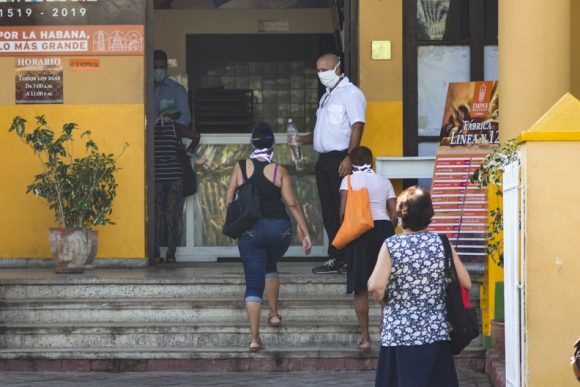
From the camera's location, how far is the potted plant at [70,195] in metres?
12.0

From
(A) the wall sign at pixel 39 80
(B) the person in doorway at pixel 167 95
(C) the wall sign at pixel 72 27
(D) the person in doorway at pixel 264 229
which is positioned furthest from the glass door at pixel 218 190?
(D) the person in doorway at pixel 264 229

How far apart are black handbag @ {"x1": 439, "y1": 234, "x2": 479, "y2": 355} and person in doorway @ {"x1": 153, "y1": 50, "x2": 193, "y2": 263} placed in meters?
6.98

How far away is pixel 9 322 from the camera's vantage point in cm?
1114

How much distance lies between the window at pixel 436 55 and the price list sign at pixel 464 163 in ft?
1.80

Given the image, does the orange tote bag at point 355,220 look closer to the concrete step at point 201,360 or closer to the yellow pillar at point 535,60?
the concrete step at point 201,360

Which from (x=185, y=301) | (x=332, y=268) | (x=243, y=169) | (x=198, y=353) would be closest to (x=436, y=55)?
(x=332, y=268)

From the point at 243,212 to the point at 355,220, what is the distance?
33.5 inches

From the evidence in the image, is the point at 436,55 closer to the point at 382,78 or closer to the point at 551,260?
the point at 382,78

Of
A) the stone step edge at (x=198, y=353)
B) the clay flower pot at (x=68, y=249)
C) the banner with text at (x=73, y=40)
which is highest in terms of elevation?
the banner with text at (x=73, y=40)

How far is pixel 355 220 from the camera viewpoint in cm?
1012

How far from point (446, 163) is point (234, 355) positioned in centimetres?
282

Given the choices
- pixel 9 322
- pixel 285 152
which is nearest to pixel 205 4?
pixel 285 152

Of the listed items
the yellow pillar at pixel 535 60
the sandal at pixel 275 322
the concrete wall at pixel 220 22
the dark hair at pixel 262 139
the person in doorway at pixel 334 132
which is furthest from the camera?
the concrete wall at pixel 220 22

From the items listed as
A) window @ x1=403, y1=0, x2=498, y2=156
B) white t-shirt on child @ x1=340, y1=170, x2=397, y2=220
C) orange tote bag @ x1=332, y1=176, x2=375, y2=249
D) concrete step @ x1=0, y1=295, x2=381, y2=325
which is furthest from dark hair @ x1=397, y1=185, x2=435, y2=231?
window @ x1=403, y1=0, x2=498, y2=156
